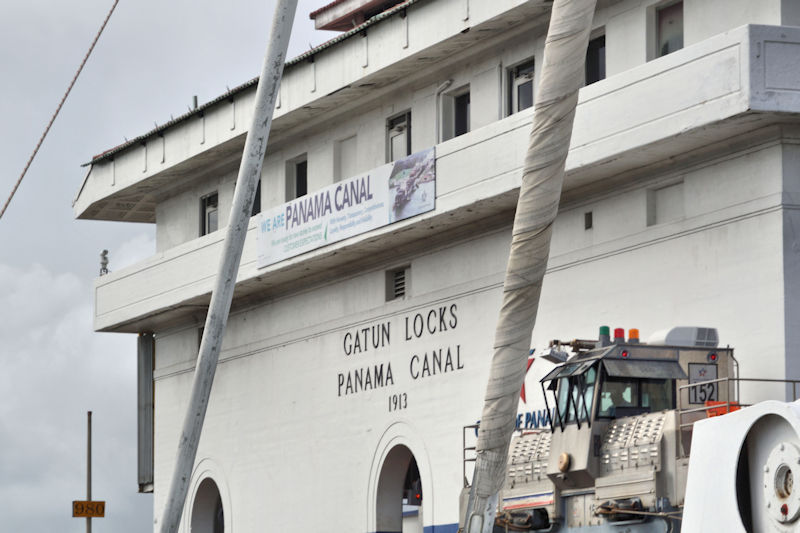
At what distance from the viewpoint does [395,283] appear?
1416 inches

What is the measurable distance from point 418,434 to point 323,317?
490 cm

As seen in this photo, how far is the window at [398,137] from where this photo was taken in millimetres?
35406

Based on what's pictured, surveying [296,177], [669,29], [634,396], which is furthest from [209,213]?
[634,396]

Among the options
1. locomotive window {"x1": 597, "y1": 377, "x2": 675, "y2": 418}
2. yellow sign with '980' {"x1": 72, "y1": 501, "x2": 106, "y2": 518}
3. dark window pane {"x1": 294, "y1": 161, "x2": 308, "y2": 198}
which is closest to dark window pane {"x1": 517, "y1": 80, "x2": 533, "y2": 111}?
dark window pane {"x1": 294, "y1": 161, "x2": 308, "y2": 198}

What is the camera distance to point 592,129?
1115 inches

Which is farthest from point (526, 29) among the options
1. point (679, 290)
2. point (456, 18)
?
point (679, 290)

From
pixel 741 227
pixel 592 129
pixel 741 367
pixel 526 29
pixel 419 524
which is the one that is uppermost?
pixel 526 29

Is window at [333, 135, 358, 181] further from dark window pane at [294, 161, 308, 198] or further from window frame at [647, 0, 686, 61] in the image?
window frame at [647, 0, 686, 61]

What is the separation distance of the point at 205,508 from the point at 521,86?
16553 millimetres

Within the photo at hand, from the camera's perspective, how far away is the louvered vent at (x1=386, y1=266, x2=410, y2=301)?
35656mm

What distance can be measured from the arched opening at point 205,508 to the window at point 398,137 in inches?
446

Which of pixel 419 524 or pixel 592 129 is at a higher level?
pixel 592 129

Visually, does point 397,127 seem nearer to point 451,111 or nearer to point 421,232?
point 451,111

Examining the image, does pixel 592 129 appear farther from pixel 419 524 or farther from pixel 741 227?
pixel 419 524
